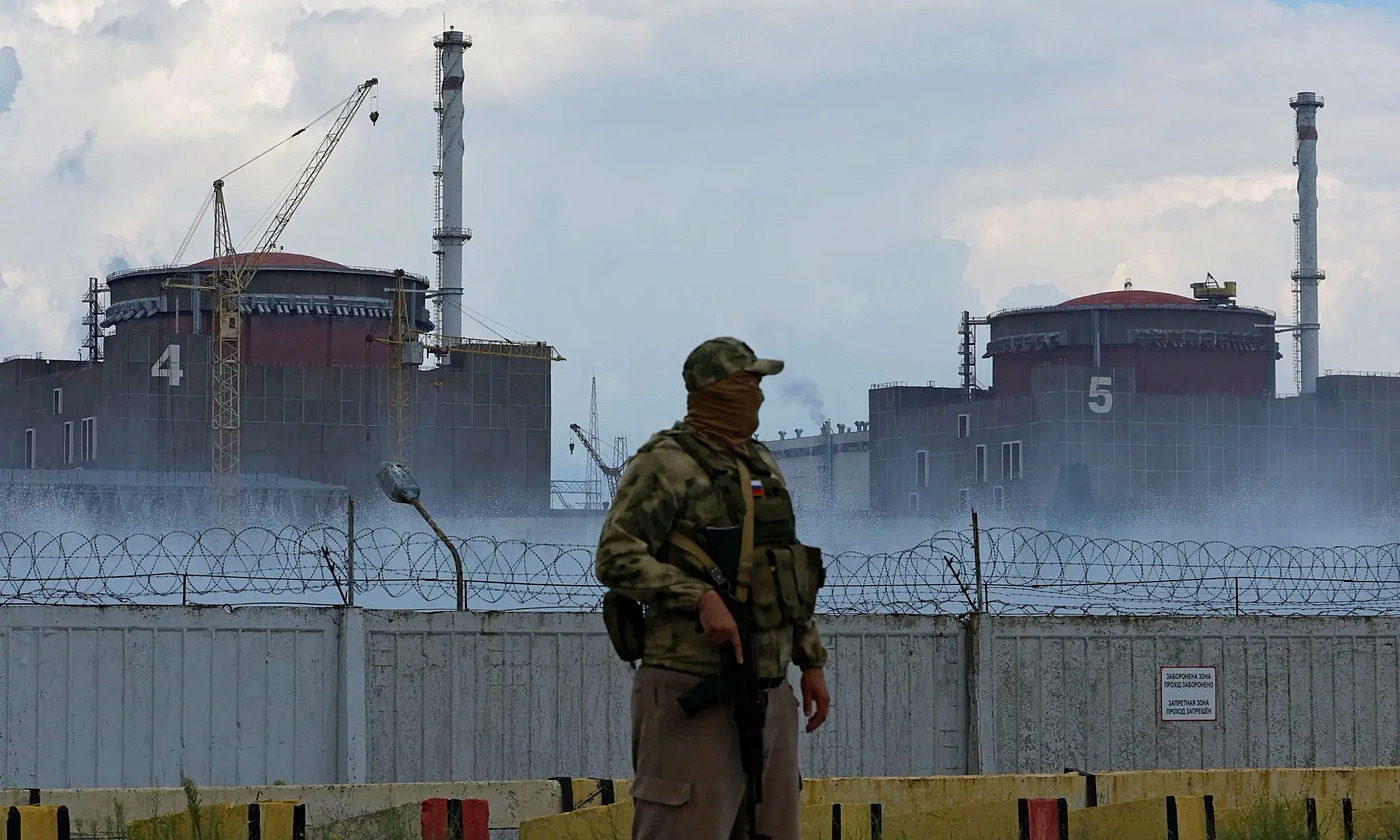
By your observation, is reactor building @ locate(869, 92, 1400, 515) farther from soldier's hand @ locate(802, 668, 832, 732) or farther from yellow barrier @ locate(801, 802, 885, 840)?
soldier's hand @ locate(802, 668, 832, 732)

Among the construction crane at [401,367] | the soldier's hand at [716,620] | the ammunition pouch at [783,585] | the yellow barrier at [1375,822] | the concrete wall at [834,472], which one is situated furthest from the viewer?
the concrete wall at [834,472]

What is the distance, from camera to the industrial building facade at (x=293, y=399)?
258 ft

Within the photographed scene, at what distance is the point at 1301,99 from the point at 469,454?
1806 inches

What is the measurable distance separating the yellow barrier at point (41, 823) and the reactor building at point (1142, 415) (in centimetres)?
7663

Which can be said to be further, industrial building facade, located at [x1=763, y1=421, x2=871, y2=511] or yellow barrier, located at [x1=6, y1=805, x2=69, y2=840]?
industrial building facade, located at [x1=763, y1=421, x2=871, y2=511]

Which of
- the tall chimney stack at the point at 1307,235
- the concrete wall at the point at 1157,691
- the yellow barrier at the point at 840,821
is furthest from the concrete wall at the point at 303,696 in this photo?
the tall chimney stack at the point at 1307,235

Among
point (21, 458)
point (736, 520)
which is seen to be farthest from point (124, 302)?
point (736, 520)

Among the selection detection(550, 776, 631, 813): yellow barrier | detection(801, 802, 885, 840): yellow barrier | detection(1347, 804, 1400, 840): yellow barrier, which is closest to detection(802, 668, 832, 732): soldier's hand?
detection(801, 802, 885, 840): yellow barrier

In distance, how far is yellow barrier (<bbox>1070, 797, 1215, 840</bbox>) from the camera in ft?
33.1

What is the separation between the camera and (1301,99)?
95.0 metres

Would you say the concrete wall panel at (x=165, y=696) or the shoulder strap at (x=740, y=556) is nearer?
the shoulder strap at (x=740, y=556)

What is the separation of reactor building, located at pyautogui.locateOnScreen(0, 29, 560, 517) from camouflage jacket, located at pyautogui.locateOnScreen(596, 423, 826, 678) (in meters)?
68.3

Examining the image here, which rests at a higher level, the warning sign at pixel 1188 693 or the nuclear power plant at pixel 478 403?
the nuclear power plant at pixel 478 403

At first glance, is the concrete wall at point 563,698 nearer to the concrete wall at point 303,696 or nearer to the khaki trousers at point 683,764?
the concrete wall at point 303,696
